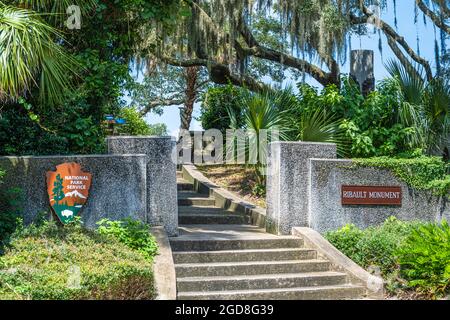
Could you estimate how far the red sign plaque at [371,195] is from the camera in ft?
31.2

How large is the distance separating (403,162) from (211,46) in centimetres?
749

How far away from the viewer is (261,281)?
25.1 ft

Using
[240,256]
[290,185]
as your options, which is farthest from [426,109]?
[240,256]

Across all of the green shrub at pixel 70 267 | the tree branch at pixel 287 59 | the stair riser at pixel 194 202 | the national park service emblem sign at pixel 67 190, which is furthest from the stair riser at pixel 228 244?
the tree branch at pixel 287 59

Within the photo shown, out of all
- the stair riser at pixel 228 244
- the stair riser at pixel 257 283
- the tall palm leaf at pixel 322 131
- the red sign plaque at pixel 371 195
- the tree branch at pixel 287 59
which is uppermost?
the tree branch at pixel 287 59

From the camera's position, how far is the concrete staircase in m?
7.48

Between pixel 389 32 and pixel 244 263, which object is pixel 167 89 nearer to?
pixel 389 32

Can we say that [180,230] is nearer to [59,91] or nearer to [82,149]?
[82,149]

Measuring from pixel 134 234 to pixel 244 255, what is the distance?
165 cm

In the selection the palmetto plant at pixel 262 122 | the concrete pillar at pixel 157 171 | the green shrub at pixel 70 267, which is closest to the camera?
the green shrub at pixel 70 267

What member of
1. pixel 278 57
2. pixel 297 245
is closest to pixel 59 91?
pixel 297 245

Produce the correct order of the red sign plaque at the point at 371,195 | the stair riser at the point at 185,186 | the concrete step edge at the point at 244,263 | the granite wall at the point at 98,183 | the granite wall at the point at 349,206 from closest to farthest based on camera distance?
the concrete step edge at the point at 244,263, the granite wall at the point at 98,183, the granite wall at the point at 349,206, the red sign plaque at the point at 371,195, the stair riser at the point at 185,186

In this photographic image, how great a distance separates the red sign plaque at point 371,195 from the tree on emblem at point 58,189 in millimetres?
4474

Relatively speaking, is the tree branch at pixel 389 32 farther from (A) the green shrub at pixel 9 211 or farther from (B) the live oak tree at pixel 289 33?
(A) the green shrub at pixel 9 211
